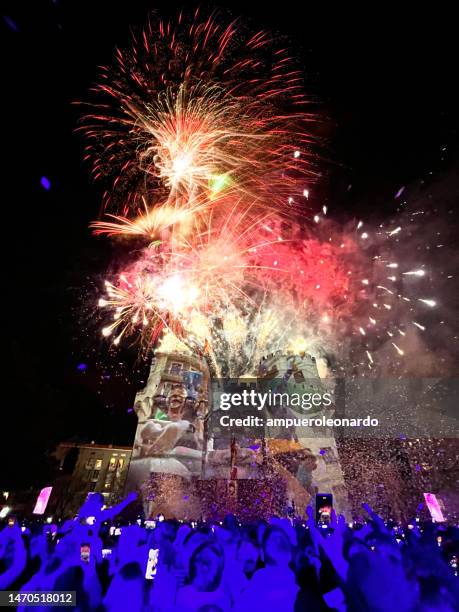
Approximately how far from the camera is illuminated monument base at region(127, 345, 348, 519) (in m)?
26.8

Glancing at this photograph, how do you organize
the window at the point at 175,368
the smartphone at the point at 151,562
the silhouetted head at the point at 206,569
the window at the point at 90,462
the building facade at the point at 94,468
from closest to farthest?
1. the silhouetted head at the point at 206,569
2. the smartphone at the point at 151,562
3. the window at the point at 175,368
4. the building facade at the point at 94,468
5. the window at the point at 90,462

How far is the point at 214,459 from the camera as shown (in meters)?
28.5

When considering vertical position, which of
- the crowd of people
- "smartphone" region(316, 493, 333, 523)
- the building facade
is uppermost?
the building facade

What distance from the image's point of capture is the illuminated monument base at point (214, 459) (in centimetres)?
2675

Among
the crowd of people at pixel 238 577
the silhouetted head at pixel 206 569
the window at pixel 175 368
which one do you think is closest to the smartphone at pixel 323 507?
the crowd of people at pixel 238 577

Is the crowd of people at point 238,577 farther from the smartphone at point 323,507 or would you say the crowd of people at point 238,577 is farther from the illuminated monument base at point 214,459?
the illuminated monument base at point 214,459

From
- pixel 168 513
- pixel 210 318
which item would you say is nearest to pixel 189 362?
pixel 210 318

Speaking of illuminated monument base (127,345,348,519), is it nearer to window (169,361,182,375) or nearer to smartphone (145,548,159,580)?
window (169,361,182,375)

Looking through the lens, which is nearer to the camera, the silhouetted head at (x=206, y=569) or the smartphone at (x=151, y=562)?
the silhouetted head at (x=206, y=569)

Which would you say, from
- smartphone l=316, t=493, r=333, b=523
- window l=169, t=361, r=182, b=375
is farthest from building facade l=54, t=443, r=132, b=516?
smartphone l=316, t=493, r=333, b=523

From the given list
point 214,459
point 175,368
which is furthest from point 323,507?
point 175,368

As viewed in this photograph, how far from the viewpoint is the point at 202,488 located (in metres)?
27.2

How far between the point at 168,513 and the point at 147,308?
1611cm

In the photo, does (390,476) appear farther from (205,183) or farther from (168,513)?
(205,183)
